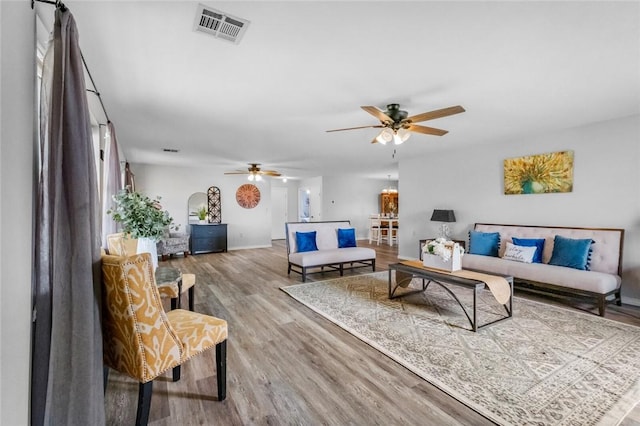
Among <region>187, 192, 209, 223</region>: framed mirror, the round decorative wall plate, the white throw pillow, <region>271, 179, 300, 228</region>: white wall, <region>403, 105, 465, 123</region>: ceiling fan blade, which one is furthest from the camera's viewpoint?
<region>271, 179, 300, 228</region>: white wall

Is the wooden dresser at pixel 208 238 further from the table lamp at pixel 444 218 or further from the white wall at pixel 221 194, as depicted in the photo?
the table lamp at pixel 444 218

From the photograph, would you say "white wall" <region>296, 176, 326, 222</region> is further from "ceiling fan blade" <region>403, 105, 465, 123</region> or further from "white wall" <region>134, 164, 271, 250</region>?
"ceiling fan blade" <region>403, 105, 465, 123</region>

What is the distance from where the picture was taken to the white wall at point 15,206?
1.02 metres

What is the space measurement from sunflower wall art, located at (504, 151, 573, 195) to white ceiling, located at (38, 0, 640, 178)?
0.53 m

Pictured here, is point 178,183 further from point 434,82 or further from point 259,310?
point 434,82

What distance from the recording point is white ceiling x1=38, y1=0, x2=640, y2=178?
172 centimetres

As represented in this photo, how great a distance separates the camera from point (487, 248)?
4.74 meters

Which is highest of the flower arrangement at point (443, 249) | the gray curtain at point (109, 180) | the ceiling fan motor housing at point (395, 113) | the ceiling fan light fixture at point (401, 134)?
the ceiling fan motor housing at point (395, 113)

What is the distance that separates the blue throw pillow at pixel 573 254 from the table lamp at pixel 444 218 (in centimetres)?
182

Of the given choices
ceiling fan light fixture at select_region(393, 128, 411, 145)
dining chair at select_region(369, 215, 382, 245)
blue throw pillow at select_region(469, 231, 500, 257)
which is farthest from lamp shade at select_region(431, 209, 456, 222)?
dining chair at select_region(369, 215, 382, 245)

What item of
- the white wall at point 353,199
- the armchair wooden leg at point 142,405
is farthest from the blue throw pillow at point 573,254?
the white wall at point 353,199

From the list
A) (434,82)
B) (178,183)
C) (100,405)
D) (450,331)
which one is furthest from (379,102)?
(178,183)

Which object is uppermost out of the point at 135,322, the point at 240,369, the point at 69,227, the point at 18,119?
the point at 18,119

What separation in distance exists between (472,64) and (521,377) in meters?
2.42
